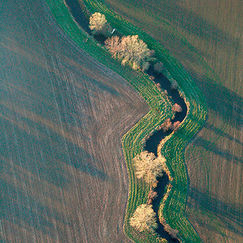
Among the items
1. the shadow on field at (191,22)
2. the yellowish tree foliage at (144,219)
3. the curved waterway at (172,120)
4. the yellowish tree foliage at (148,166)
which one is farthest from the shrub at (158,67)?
the yellowish tree foliage at (144,219)

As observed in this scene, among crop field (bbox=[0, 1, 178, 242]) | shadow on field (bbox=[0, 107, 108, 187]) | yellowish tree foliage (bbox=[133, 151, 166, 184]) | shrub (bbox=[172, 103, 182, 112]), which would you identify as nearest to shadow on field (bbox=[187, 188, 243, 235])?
yellowish tree foliage (bbox=[133, 151, 166, 184])

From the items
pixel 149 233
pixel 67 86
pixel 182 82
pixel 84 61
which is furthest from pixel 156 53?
pixel 149 233

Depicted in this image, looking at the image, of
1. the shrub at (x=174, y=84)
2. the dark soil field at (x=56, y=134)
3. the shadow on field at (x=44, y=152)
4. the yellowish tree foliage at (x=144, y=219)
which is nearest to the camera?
the yellowish tree foliage at (x=144, y=219)

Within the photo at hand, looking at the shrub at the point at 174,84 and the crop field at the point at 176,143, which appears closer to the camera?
the crop field at the point at 176,143

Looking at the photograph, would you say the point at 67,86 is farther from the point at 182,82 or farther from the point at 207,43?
the point at 207,43

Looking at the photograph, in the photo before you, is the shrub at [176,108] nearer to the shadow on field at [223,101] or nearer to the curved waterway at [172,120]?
the curved waterway at [172,120]

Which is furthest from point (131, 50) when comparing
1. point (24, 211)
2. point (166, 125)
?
point (24, 211)

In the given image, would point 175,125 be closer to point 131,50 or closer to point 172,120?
point 172,120
